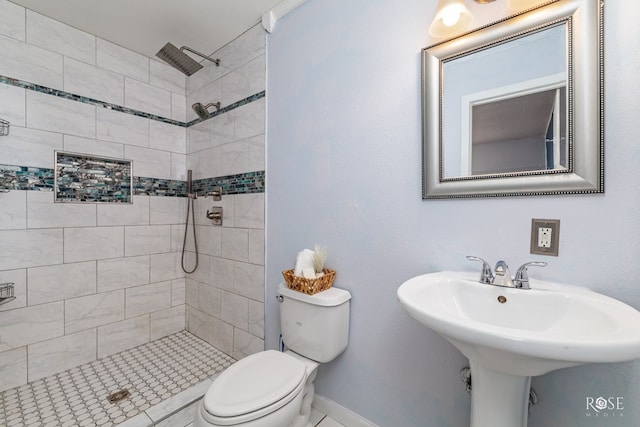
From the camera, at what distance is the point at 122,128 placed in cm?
201

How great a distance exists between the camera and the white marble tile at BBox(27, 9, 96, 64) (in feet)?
5.38

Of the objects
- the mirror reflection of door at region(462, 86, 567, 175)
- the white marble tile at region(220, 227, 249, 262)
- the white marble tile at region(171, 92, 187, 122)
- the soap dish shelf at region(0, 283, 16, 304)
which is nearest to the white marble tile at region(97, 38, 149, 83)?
the white marble tile at region(171, 92, 187, 122)

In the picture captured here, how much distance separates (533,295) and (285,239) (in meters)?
1.18

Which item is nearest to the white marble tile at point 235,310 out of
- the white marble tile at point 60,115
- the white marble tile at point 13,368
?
the white marble tile at point 13,368

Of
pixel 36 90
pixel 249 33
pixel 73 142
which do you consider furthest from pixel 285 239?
pixel 36 90

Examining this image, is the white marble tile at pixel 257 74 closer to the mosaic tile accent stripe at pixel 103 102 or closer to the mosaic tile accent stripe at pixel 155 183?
the mosaic tile accent stripe at pixel 103 102

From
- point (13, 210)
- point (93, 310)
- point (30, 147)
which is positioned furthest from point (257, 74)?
point (93, 310)

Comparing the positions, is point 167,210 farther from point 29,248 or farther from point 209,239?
point 29,248

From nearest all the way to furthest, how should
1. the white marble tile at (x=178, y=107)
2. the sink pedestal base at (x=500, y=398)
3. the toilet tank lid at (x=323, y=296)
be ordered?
the sink pedestal base at (x=500, y=398)
the toilet tank lid at (x=323, y=296)
the white marble tile at (x=178, y=107)

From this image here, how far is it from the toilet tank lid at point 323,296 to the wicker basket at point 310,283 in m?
0.02

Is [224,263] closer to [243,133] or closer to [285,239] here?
[285,239]

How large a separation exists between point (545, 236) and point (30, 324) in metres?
2.73

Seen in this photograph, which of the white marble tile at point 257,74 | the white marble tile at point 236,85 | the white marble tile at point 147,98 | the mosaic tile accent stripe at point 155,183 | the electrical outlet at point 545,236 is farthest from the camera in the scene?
the white marble tile at point 147,98

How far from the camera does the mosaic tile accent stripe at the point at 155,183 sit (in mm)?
1576
